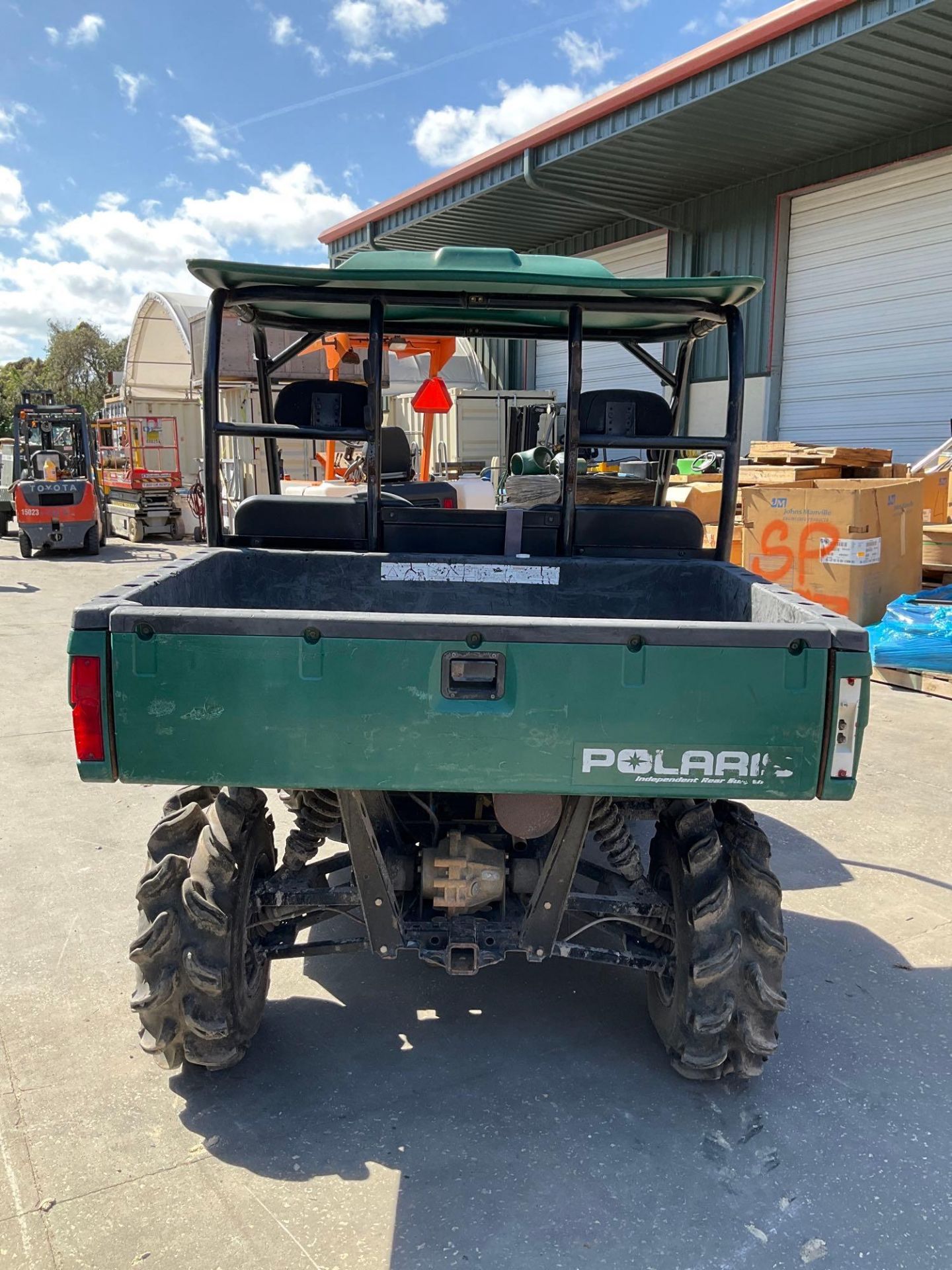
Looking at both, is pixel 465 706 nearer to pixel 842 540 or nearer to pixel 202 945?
pixel 202 945

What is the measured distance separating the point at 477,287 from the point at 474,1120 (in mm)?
2634

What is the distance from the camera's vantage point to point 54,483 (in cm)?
1634

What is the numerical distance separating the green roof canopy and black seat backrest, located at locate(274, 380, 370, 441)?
305 mm

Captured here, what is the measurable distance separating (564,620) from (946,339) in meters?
11.5

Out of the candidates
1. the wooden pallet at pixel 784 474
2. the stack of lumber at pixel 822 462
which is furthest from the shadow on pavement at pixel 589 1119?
the stack of lumber at pixel 822 462

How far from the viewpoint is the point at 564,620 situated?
2.38 metres

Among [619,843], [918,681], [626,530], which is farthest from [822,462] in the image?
[619,843]

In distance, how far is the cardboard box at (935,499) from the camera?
32.0 ft

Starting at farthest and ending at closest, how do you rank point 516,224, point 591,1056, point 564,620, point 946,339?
point 516,224
point 946,339
point 591,1056
point 564,620

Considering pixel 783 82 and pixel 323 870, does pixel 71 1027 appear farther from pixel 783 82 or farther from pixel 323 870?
pixel 783 82

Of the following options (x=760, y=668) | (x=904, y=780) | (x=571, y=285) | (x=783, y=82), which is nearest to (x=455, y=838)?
(x=760, y=668)

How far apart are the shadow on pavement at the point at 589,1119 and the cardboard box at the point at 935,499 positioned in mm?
7121

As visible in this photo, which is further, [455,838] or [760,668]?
[455,838]

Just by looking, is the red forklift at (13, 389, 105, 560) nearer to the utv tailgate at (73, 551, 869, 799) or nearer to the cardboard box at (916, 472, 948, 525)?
the cardboard box at (916, 472, 948, 525)
